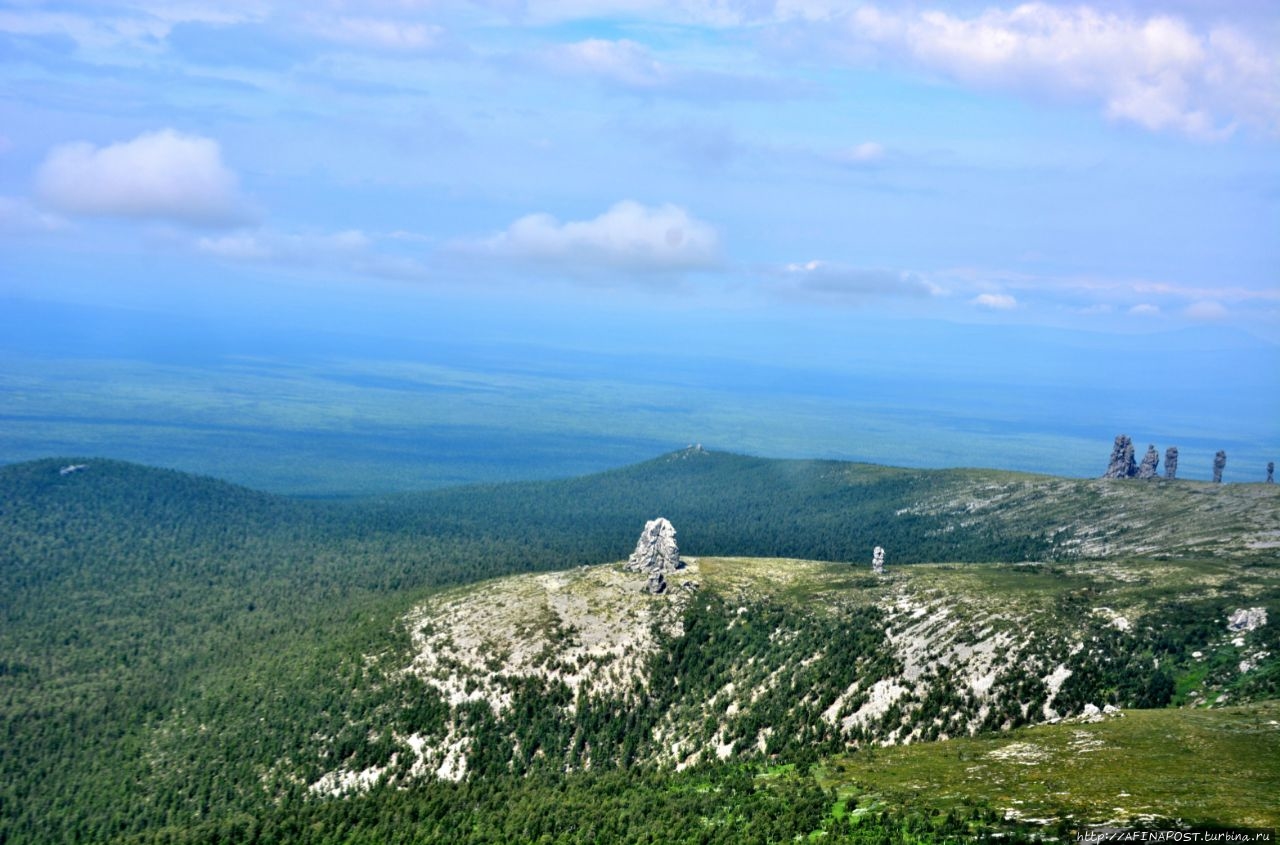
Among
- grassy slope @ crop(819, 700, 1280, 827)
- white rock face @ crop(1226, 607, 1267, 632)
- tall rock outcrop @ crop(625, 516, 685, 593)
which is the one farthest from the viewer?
tall rock outcrop @ crop(625, 516, 685, 593)

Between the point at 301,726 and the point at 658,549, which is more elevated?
the point at 658,549

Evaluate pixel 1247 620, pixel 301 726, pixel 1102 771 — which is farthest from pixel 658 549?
pixel 1102 771

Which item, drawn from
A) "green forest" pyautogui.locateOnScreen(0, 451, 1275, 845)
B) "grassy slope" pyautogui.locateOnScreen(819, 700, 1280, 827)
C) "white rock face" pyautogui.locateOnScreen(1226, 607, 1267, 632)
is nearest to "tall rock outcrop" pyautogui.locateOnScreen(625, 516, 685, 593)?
"green forest" pyautogui.locateOnScreen(0, 451, 1275, 845)

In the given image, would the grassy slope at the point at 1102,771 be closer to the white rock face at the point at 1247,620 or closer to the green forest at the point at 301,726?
the green forest at the point at 301,726

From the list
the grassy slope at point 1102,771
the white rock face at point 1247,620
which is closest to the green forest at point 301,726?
the grassy slope at point 1102,771

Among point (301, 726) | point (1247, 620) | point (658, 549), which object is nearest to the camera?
point (1247, 620)

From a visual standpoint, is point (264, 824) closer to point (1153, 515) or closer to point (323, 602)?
point (323, 602)

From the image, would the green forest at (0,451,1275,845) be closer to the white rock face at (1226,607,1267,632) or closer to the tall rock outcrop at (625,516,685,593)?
the white rock face at (1226,607,1267,632)

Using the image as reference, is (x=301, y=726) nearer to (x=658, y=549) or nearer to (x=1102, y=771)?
(x=658, y=549)

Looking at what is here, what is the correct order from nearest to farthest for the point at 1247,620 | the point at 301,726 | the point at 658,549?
the point at 1247,620, the point at 301,726, the point at 658,549
